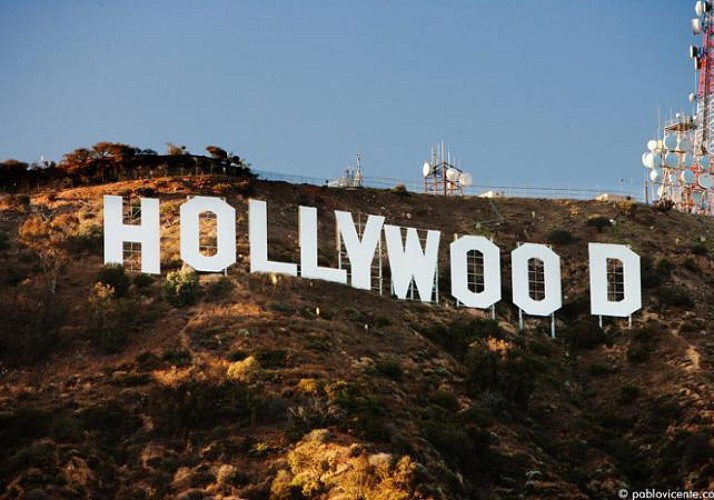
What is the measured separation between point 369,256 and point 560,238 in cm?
1810

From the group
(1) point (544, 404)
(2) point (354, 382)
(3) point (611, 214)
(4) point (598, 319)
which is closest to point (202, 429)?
(2) point (354, 382)

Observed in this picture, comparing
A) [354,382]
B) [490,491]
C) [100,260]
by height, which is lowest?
[490,491]

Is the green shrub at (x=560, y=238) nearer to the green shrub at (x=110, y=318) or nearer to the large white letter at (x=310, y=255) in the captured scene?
the large white letter at (x=310, y=255)

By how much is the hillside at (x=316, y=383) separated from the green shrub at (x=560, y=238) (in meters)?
2.07

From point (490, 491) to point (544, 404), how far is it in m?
10.7

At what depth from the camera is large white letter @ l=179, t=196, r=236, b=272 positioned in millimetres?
64125

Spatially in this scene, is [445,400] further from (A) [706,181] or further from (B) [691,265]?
(A) [706,181]

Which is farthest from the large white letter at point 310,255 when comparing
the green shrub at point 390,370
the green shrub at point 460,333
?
the green shrub at point 390,370

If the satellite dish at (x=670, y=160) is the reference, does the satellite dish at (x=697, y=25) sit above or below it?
above

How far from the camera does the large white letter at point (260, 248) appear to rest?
64250 mm

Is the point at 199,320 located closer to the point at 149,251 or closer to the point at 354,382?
the point at 149,251

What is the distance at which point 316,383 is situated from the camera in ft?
172

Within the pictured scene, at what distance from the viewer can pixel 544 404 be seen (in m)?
59.6

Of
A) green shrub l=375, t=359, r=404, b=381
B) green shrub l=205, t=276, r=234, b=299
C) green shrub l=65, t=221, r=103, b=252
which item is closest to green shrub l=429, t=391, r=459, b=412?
green shrub l=375, t=359, r=404, b=381
